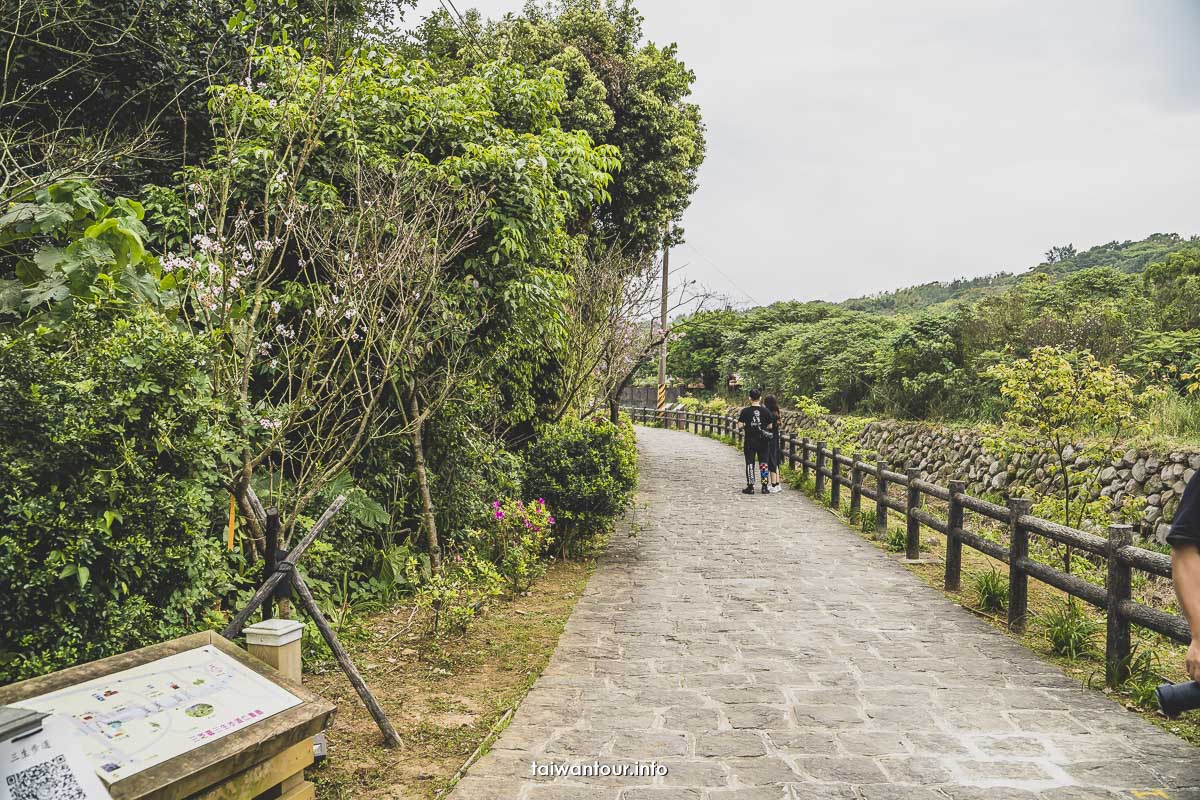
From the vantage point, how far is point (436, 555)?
21.7 feet

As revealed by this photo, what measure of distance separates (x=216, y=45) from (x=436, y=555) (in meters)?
6.06

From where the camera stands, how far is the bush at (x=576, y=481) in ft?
29.0

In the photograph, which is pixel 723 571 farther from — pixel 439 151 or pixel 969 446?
pixel 969 446

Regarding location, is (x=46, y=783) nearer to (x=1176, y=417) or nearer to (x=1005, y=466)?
(x=1176, y=417)

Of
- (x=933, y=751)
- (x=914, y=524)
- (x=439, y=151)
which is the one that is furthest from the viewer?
(x=914, y=524)

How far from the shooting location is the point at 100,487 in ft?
10.7

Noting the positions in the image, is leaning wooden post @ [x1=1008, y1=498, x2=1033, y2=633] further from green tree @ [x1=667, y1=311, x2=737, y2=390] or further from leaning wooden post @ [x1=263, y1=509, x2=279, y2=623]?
green tree @ [x1=667, y1=311, x2=737, y2=390]

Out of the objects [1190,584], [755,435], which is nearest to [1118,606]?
[1190,584]

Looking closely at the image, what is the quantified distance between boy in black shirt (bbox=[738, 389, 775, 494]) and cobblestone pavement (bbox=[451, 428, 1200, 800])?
5982 millimetres

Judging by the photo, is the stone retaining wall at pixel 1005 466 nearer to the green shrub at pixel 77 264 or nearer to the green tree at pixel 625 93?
the green tree at pixel 625 93

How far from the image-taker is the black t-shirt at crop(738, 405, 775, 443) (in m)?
14.1

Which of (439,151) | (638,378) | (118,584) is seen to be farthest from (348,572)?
(638,378)

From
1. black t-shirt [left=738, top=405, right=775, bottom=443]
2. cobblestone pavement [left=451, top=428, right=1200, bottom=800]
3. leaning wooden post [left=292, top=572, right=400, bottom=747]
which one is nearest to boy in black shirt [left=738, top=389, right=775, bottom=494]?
black t-shirt [left=738, top=405, right=775, bottom=443]

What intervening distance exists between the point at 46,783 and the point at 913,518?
899 centimetres
